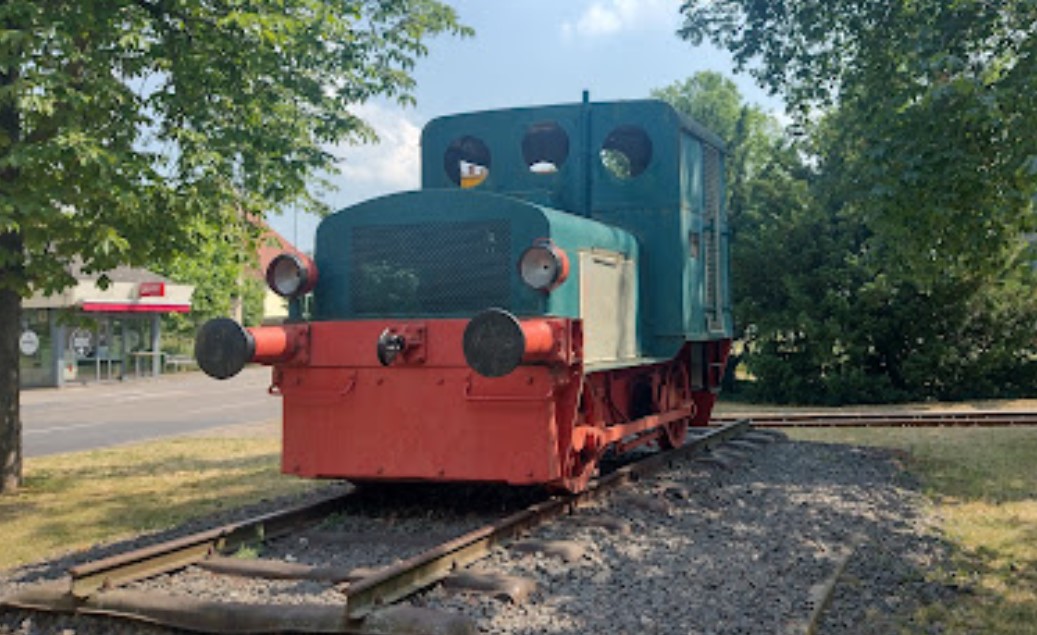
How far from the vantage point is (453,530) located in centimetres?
639

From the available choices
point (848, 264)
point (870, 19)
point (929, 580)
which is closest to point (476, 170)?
point (929, 580)

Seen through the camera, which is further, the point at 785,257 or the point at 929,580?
the point at 785,257

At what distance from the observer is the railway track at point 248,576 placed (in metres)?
4.31

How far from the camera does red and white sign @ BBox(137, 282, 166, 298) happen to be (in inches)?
1325

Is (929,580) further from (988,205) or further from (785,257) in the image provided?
(785,257)

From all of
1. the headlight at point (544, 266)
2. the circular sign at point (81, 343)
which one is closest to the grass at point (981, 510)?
the headlight at point (544, 266)

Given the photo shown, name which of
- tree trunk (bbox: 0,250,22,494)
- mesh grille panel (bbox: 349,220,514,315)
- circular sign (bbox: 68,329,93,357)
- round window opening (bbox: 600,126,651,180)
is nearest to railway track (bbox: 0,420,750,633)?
mesh grille panel (bbox: 349,220,514,315)

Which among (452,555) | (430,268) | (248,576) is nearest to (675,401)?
(430,268)

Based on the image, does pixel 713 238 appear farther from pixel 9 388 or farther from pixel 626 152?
pixel 9 388

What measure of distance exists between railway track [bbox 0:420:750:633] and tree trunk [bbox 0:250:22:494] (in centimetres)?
501

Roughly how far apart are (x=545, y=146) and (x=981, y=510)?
471cm

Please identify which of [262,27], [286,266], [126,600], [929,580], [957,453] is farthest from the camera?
[957,453]

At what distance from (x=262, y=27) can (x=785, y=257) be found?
46.9 ft

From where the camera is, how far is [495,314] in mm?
5652
